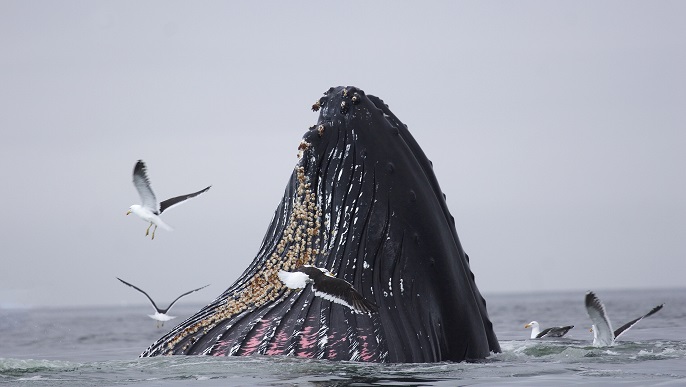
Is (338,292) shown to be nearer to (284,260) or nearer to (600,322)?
(284,260)

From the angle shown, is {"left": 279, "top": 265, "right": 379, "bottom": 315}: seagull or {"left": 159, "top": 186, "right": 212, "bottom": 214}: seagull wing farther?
{"left": 159, "top": 186, "right": 212, "bottom": 214}: seagull wing

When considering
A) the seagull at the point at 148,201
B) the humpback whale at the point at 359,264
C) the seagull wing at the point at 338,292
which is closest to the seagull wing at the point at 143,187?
the seagull at the point at 148,201

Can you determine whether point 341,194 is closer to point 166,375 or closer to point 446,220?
point 446,220

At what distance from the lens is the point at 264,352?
7.54m

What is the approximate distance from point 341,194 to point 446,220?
0.87 meters

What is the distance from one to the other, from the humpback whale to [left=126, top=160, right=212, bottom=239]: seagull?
4619 millimetres

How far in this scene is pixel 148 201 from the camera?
518 inches

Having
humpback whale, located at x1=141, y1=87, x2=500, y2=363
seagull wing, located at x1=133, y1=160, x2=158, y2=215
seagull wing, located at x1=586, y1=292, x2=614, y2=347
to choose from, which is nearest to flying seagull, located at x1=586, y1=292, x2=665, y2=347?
seagull wing, located at x1=586, y1=292, x2=614, y2=347

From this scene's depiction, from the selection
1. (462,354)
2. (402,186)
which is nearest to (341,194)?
(402,186)

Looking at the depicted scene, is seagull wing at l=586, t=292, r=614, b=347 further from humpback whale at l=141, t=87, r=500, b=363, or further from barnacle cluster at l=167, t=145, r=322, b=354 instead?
barnacle cluster at l=167, t=145, r=322, b=354

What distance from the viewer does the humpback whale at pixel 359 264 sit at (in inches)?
298

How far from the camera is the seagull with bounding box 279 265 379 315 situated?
728 centimetres

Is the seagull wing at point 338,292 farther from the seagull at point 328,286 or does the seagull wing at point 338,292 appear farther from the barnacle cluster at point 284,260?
the barnacle cluster at point 284,260

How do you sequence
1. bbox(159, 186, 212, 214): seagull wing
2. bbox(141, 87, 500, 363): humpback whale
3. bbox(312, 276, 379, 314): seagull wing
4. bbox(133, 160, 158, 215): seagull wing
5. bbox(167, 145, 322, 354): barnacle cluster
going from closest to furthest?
bbox(312, 276, 379, 314): seagull wing → bbox(141, 87, 500, 363): humpback whale → bbox(167, 145, 322, 354): barnacle cluster → bbox(133, 160, 158, 215): seagull wing → bbox(159, 186, 212, 214): seagull wing
